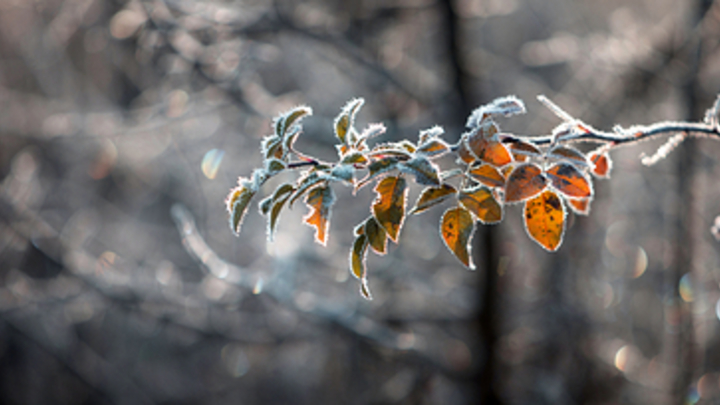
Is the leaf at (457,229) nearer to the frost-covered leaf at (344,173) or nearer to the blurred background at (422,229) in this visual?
the frost-covered leaf at (344,173)

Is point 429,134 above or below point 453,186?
above

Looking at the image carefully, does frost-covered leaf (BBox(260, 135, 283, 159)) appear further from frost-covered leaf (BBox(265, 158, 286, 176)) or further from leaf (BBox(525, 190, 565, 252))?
leaf (BBox(525, 190, 565, 252))

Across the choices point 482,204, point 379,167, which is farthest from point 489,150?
point 379,167

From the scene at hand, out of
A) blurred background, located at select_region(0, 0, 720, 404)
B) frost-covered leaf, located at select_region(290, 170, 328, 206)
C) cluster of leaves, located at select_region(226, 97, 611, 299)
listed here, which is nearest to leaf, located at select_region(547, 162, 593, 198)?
cluster of leaves, located at select_region(226, 97, 611, 299)

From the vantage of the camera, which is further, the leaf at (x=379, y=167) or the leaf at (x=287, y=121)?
the leaf at (x=287, y=121)

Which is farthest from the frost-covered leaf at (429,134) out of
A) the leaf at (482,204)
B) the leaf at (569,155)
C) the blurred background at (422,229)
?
the blurred background at (422,229)

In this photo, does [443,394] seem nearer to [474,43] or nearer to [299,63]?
[474,43]

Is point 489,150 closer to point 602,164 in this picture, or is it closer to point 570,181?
point 570,181
